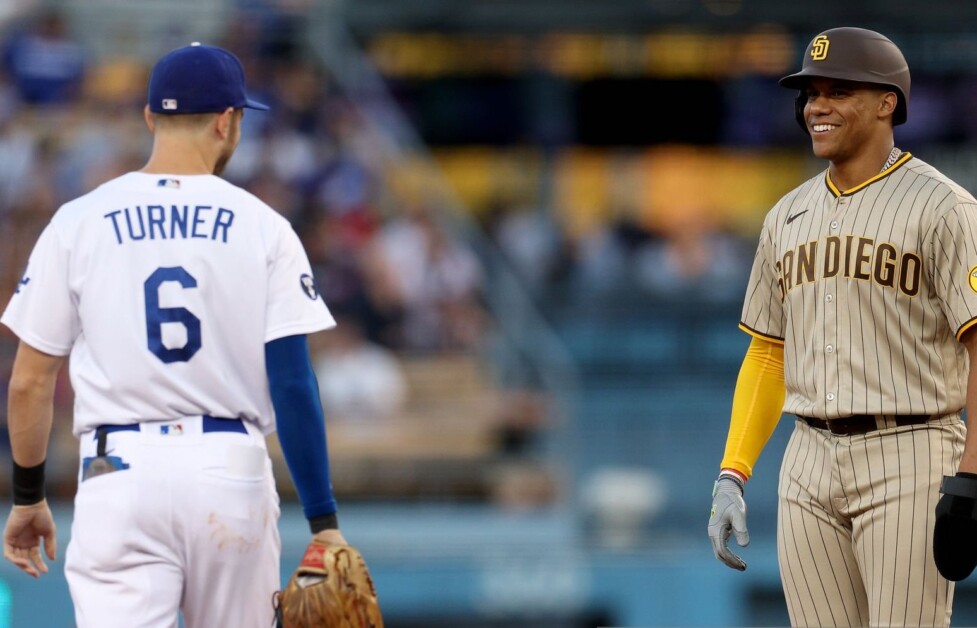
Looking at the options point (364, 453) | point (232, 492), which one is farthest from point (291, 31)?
point (232, 492)

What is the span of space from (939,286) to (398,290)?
674cm

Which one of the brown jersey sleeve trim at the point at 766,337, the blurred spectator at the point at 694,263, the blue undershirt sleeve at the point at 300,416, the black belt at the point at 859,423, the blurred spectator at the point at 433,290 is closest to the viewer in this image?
the black belt at the point at 859,423

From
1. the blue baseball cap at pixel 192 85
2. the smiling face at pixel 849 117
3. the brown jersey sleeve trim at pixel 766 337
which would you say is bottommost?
the brown jersey sleeve trim at pixel 766 337

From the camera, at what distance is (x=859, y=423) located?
12.0 ft

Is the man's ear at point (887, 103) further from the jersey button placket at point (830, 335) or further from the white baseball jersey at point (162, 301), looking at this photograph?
the white baseball jersey at point (162, 301)

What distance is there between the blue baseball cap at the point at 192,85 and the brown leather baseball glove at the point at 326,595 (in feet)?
3.70

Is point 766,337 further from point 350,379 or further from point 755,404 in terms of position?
point 350,379

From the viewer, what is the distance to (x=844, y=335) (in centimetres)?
368

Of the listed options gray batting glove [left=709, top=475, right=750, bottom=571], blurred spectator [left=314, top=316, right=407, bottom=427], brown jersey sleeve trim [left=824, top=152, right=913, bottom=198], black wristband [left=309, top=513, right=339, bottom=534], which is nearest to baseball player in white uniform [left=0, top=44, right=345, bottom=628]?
black wristband [left=309, top=513, right=339, bottom=534]

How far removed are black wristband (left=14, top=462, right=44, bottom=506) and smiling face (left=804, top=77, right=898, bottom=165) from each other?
2076 mm

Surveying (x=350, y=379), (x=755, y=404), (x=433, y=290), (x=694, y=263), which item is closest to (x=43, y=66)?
A: (x=433, y=290)

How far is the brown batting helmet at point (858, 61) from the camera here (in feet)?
12.2

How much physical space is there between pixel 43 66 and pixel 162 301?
327 inches

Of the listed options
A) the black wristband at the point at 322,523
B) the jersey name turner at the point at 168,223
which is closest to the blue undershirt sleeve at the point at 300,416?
the black wristband at the point at 322,523
